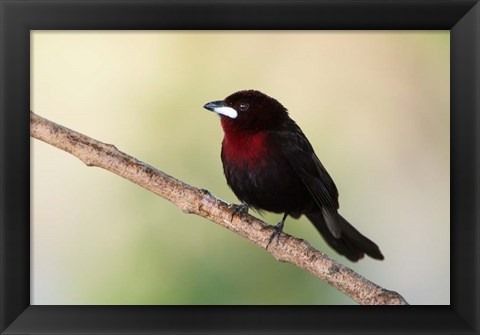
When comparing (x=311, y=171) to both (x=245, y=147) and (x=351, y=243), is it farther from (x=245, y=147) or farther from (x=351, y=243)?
(x=351, y=243)

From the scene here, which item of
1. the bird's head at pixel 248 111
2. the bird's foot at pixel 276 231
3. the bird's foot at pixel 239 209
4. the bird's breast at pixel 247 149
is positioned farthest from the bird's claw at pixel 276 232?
the bird's head at pixel 248 111

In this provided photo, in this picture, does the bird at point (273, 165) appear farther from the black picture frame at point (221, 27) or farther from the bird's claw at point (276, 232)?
the black picture frame at point (221, 27)

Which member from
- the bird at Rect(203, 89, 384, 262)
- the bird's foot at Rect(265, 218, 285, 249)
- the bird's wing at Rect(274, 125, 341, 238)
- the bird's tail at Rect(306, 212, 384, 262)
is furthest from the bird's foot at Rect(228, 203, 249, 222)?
the bird's tail at Rect(306, 212, 384, 262)

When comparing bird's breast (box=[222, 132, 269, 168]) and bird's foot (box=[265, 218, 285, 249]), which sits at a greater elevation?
bird's breast (box=[222, 132, 269, 168])

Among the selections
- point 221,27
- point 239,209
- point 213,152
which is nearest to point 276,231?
point 239,209


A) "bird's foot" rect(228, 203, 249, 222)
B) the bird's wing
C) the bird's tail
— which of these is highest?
the bird's wing

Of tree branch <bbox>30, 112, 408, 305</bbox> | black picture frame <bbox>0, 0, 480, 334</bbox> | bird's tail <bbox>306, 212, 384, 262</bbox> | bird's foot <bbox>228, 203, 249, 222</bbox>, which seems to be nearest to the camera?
tree branch <bbox>30, 112, 408, 305</bbox>

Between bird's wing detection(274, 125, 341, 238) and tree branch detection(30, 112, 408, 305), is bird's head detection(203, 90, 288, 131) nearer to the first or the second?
bird's wing detection(274, 125, 341, 238)

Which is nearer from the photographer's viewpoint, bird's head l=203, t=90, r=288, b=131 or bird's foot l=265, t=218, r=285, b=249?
bird's foot l=265, t=218, r=285, b=249

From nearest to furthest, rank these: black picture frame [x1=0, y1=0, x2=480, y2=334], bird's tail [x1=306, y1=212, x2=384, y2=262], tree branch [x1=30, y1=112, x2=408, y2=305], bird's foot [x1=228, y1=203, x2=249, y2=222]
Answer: tree branch [x1=30, y1=112, x2=408, y2=305]
bird's foot [x1=228, y1=203, x2=249, y2=222]
black picture frame [x1=0, y1=0, x2=480, y2=334]
bird's tail [x1=306, y1=212, x2=384, y2=262]

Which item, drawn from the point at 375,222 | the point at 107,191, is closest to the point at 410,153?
the point at 375,222
